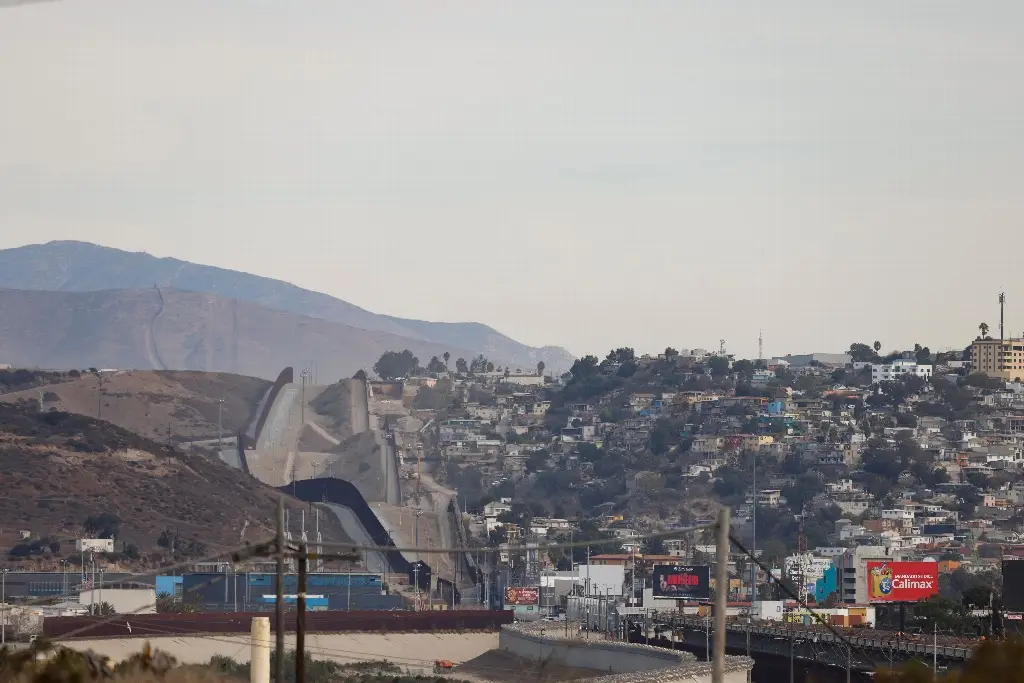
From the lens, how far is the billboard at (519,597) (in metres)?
166

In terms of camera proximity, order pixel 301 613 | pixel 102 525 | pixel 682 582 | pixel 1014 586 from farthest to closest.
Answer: pixel 102 525 < pixel 682 582 < pixel 1014 586 < pixel 301 613

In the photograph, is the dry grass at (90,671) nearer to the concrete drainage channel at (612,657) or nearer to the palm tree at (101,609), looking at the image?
the concrete drainage channel at (612,657)

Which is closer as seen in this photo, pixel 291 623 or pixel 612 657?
pixel 612 657

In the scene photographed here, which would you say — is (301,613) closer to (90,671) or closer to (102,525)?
(90,671)

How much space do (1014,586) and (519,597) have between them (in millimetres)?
73580

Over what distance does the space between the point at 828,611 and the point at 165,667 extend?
3796 inches

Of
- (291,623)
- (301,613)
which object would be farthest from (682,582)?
(301,613)

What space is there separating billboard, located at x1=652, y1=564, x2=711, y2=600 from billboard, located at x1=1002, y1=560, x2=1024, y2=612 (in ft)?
185

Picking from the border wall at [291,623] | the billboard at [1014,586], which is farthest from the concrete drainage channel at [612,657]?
the billboard at [1014,586]

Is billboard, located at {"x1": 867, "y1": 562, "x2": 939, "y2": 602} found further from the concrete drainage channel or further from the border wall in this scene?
the concrete drainage channel

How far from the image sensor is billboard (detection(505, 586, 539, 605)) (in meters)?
166

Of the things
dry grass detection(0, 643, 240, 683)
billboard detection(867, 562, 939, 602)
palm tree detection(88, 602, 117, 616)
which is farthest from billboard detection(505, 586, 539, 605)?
dry grass detection(0, 643, 240, 683)

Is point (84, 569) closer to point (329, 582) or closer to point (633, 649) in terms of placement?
point (329, 582)

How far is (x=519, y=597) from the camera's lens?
16662 centimetres
